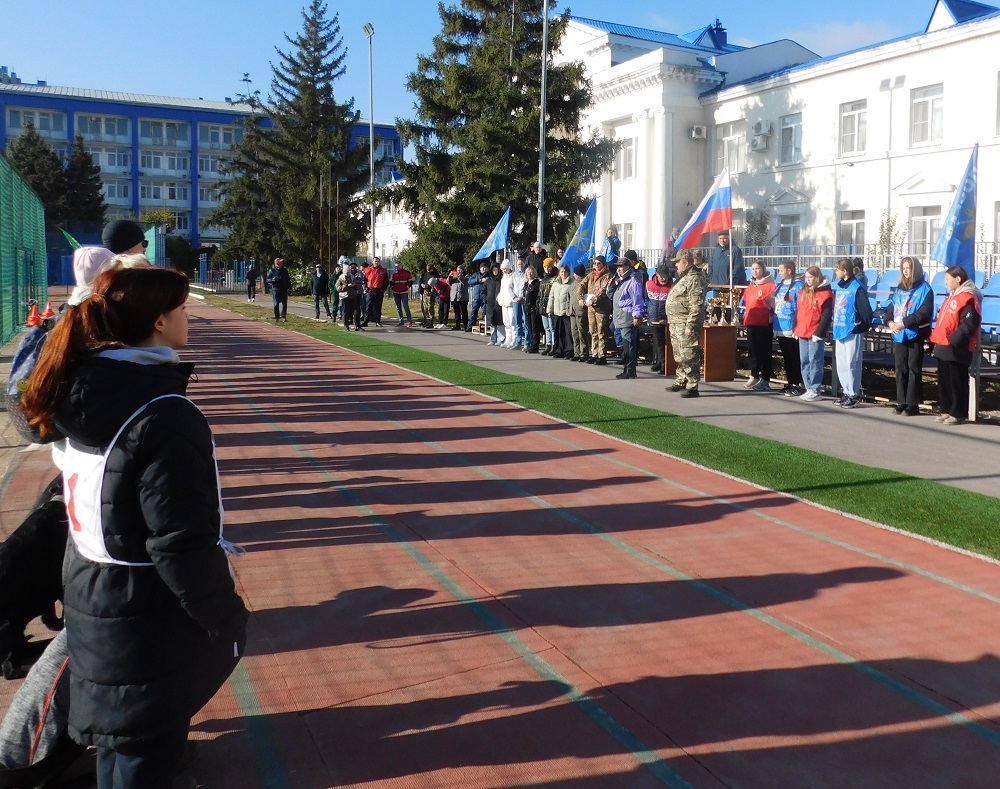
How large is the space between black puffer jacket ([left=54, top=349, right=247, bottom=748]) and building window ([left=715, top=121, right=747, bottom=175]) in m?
38.8

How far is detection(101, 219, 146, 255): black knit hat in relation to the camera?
656 centimetres

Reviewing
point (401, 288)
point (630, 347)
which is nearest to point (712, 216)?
point (630, 347)

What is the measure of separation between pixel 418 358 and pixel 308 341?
17.5 feet

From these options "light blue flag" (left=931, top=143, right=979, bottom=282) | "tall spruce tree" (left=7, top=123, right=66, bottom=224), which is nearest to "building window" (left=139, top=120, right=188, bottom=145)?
"tall spruce tree" (left=7, top=123, right=66, bottom=224)

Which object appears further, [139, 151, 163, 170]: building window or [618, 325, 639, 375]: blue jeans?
[139, 151, 163, 170]: building window

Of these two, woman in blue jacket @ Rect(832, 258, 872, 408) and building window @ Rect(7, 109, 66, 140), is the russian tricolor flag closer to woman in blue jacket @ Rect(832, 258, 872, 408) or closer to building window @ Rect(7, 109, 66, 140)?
woman in blue jacket @ Rect(832, 258, 872, 408)

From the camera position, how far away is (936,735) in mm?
3891

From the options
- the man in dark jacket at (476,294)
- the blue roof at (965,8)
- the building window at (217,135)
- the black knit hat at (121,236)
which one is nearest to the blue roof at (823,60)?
the blue roof at (965,8)

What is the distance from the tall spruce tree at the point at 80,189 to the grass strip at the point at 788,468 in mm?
70777

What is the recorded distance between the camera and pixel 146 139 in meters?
94.8

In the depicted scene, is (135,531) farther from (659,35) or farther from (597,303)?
(659,35)

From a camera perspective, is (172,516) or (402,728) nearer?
(172,516)

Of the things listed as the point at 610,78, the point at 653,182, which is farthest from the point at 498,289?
the point at 610,78

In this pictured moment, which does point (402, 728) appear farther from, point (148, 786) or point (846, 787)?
point (846, 787)
